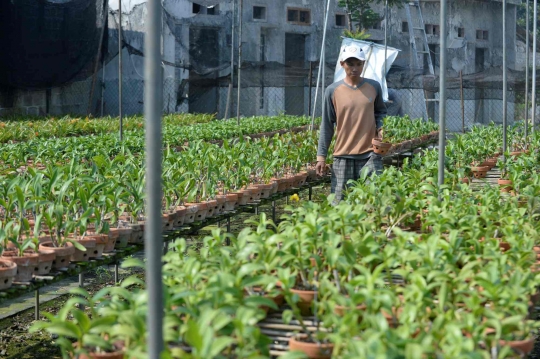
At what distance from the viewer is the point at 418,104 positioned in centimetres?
2094

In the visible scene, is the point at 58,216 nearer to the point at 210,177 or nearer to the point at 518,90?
the point at 210,177

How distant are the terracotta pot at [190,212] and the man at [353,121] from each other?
35.9 inches

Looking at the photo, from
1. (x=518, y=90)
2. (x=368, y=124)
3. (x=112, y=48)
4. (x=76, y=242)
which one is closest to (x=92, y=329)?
(x=76, y=242)

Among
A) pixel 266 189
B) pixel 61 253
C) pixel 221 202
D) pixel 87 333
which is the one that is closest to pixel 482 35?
pixel 266 189

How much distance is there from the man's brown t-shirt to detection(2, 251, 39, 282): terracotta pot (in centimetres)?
250

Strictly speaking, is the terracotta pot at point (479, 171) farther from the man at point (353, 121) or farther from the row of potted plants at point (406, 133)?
the man at point (353, 121)

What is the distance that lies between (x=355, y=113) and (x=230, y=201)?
1070 mm

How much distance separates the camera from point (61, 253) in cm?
411

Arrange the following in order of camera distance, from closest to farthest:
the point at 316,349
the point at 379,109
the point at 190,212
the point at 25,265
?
the point at 316,349, the point at 25,265, the point at 190,212, the point at 379,109

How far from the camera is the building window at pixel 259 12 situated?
21266 millimetres

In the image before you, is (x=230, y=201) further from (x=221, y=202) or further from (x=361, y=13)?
(x=361, y=13)

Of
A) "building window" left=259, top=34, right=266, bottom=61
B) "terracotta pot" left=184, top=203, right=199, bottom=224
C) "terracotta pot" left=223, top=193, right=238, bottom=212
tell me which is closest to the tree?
"building window" left=259, top=34, right=266, bottom=61

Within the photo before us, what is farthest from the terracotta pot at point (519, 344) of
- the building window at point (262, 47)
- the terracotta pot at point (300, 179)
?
the building window at point (262, 47)

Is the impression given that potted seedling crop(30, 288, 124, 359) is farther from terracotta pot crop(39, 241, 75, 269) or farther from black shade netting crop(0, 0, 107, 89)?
black shade netting crop(0, 0, 107, 89)
